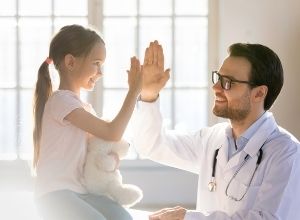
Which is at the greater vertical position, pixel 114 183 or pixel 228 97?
pixel 228 97

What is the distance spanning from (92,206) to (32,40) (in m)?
3.46

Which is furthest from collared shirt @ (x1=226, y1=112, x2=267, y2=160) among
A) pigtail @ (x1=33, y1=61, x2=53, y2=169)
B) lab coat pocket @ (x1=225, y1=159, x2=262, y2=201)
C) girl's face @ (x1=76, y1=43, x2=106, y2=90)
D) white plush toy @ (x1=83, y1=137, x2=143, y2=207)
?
pigtail @ (x1=33, y1=61, x2=53, y2=169)

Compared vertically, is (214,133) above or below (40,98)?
below

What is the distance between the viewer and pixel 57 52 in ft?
7.97

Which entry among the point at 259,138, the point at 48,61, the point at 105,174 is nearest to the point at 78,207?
the point at 105,174

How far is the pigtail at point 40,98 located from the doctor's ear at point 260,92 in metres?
0.81

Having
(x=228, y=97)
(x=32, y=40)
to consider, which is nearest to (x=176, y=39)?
(x=32, y=40)

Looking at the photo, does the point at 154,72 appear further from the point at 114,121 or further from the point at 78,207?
the point at 78,207

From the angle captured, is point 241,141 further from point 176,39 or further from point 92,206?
point 176,39

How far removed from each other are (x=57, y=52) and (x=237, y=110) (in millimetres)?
745

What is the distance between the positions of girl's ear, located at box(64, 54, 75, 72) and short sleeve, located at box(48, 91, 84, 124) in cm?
9

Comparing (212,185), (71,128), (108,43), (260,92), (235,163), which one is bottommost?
(212,185)

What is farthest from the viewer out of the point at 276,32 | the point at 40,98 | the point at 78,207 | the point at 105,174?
the point at 276,32

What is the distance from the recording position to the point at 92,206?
228cm
